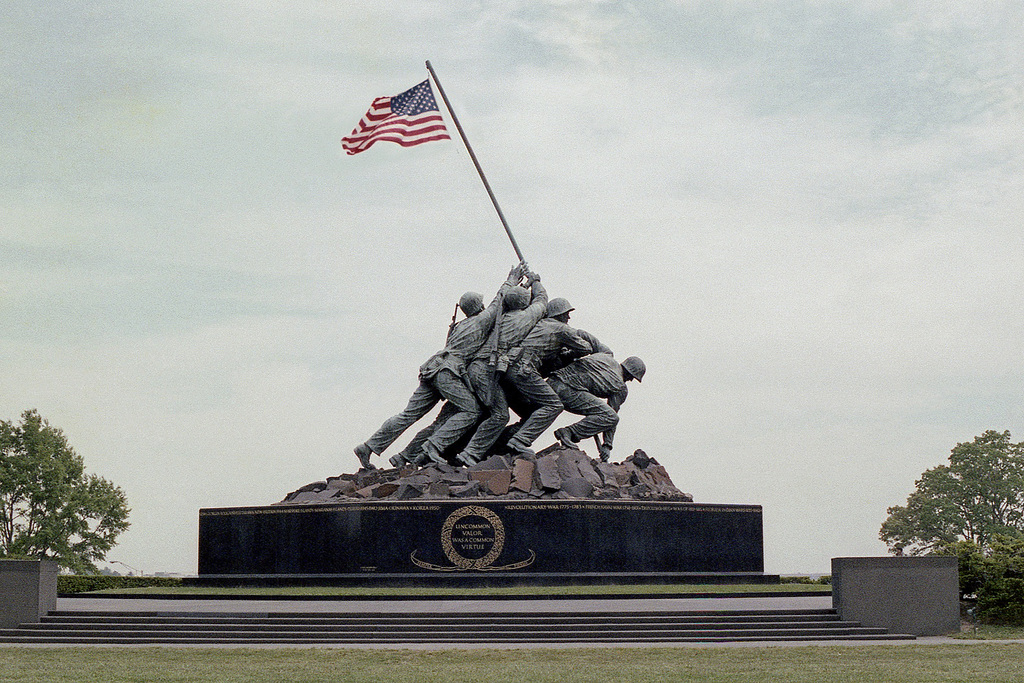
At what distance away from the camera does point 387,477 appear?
23641 millimetres

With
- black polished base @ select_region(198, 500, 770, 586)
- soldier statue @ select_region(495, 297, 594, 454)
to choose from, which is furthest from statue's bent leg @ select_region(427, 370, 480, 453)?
black polished base @ select_region(198, 500, 770, 586)

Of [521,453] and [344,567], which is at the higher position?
[521,453]

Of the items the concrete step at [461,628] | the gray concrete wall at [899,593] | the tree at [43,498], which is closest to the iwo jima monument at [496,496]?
the concrete step at [461,628]

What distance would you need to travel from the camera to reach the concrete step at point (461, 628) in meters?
16.1

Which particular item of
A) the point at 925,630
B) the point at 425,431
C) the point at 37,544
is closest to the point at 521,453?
the point at 425,431

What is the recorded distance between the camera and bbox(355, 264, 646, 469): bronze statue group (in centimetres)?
2503

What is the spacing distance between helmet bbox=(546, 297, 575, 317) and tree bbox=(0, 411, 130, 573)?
1913 centimetres

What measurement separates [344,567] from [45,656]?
7.46 metres

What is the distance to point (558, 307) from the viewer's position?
85.9 ft

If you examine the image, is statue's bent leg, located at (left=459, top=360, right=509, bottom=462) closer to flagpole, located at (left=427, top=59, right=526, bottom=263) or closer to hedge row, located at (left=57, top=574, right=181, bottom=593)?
flagpole, located at (left=427, top=59, right=526, bottom=263)

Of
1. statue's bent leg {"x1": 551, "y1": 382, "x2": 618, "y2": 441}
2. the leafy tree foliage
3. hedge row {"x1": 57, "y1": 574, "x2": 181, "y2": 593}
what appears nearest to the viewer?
the leafy tree foliage

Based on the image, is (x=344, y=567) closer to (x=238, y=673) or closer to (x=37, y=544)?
(x=238, y=673)

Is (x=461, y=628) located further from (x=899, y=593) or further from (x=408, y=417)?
(x=408, y=417)

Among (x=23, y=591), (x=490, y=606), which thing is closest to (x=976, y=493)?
(x=490, y=606)
